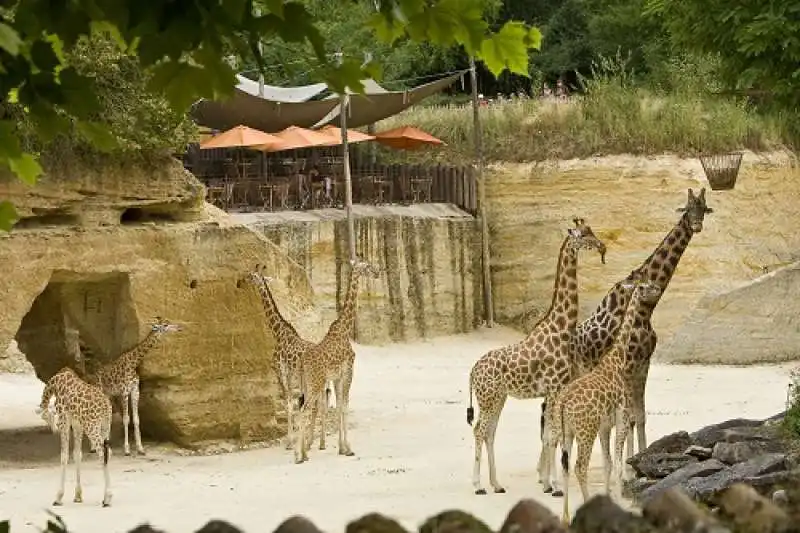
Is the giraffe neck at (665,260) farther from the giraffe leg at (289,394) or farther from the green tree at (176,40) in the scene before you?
the green tree at (176,40)

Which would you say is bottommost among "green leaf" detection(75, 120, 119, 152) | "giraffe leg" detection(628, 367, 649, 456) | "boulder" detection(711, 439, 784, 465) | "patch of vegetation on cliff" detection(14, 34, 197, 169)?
"boulder" detection(711, 439, 784, 465)

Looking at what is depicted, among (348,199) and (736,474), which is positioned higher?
(348,199)

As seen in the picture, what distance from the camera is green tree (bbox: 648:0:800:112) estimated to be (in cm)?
1485

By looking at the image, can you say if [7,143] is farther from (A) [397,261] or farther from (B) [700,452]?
(A) [397,261]

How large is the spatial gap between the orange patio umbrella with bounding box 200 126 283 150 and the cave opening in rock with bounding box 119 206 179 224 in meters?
9.20

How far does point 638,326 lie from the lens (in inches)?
527

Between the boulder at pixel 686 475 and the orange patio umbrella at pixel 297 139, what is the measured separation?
16.1 m

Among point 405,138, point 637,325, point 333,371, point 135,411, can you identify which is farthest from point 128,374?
point 405,138

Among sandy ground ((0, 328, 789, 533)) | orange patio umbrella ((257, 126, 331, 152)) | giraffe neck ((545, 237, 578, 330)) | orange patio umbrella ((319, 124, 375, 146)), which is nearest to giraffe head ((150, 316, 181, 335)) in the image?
sandy ground ((0, 328, 789, 533))

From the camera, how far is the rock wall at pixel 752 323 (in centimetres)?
2305

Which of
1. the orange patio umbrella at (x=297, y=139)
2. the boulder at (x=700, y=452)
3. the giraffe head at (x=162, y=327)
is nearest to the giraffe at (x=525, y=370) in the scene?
the boulder at (x=700, y=452)

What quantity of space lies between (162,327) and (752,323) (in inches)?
410

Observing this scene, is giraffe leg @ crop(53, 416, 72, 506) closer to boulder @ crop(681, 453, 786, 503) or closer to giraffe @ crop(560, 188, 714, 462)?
giraffe @ crop(560, 188, 714, 462)

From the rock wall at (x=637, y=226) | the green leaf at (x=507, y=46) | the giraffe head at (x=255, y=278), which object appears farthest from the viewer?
the rock wall at (x=637, y=226)
